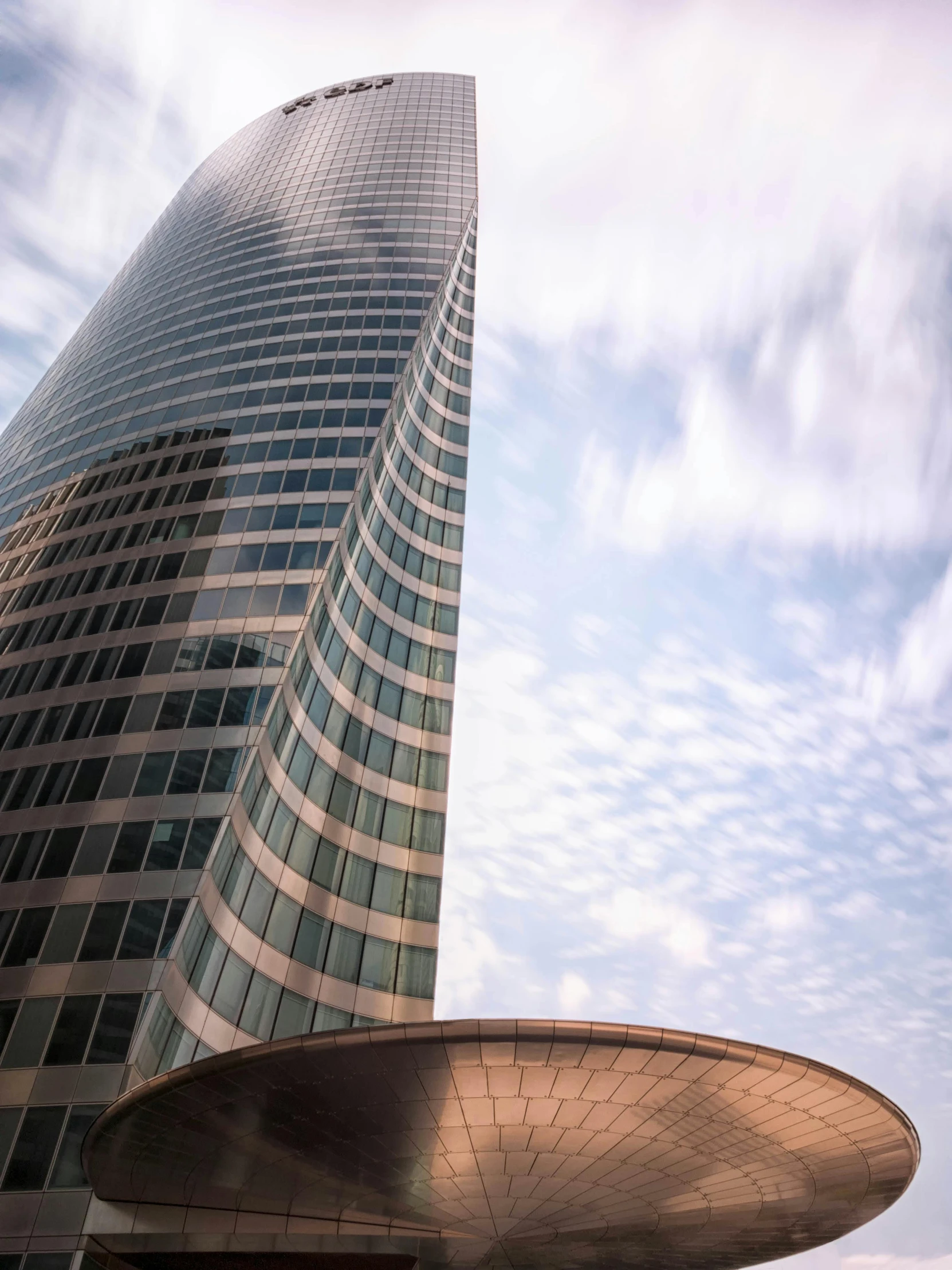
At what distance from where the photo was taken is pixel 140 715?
42188 mm

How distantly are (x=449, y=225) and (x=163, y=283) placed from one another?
94.5ft

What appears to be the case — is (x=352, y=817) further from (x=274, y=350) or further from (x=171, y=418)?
(x=274, y=350)

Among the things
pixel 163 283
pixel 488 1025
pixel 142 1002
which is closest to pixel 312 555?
pixel 142 1002

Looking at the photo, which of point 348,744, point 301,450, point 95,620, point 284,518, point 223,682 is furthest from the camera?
point 301,450

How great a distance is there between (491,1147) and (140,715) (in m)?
25.9

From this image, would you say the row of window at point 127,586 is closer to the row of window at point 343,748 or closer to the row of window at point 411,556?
the row of window at point 343,748

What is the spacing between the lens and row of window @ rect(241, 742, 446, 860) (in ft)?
130

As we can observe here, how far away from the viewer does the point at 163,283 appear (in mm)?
90500

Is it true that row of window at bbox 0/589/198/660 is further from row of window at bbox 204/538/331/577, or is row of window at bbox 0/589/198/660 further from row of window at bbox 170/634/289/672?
row of window at bbox 170/634/289/672

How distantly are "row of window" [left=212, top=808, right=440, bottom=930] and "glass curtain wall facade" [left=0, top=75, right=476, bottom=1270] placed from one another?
0.45 feet

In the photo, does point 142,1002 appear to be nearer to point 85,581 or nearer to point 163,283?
point 85,581

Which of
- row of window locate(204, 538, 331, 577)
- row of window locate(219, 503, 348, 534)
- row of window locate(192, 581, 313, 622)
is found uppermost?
row of window locate(219, 503, 348, 534)

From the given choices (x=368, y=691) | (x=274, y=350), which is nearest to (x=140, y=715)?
(x=368, y=691)

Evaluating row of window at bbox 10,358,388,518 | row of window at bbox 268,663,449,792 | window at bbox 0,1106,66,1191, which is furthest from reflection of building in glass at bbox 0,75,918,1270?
row of window at bbox 10,358,388,518
